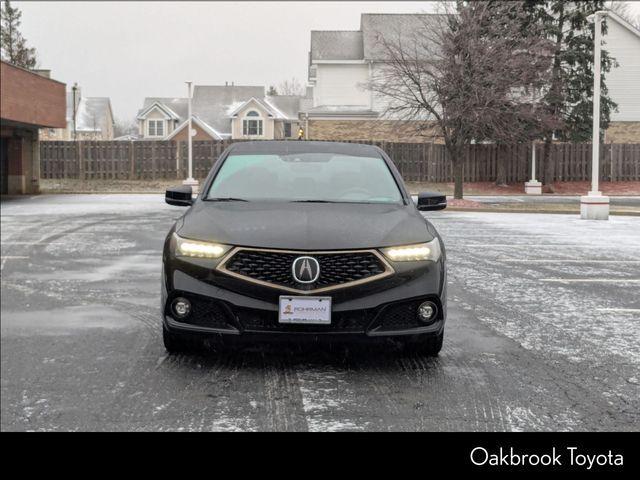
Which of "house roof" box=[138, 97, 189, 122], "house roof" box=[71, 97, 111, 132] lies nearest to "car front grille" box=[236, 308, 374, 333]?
"house roof" box=[138, 97, 189, 122]

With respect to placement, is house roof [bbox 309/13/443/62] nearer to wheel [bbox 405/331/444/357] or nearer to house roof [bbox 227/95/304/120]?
house roof [bbox 227/95/304/120]

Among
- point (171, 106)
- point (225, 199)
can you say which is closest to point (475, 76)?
point (225, 199)

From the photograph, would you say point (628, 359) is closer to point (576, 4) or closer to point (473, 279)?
point (473, 279)

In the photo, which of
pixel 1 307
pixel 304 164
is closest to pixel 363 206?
pixel 304 164

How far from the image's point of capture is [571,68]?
37.9 m

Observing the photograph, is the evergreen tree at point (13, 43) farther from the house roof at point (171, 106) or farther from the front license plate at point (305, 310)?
the front license plate at point (305, 310)

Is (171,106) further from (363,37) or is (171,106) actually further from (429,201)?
(429,201)

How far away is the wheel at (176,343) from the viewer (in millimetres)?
5332

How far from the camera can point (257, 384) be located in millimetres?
4887

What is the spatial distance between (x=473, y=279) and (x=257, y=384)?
5362 millimetres

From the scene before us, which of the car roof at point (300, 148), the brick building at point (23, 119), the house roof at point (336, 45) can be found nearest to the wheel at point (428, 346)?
the car roof at point (300, 148)

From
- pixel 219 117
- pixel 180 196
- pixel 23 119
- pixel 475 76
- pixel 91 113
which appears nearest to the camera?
pixel 180 196

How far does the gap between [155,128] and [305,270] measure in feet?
201

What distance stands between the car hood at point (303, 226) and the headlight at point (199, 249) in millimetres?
38
